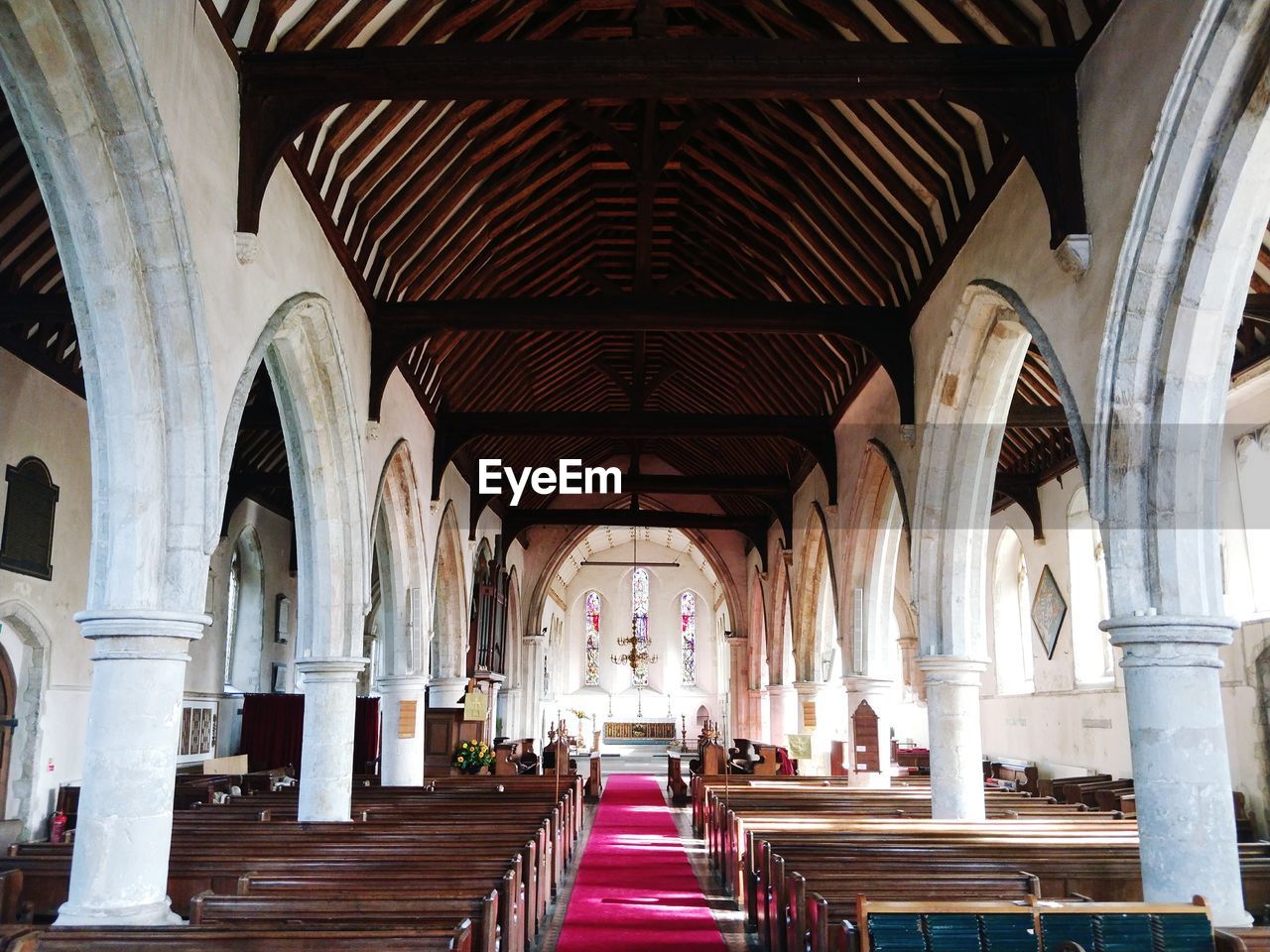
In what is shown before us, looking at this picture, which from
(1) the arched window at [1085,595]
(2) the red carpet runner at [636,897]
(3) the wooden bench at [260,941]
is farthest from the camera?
(1) the arched window at [1085,595]

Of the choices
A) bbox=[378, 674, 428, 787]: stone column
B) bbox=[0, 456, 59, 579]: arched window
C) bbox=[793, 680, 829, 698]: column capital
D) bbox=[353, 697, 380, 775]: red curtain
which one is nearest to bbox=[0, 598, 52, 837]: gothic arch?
bbox=[0, 456, 59, 579]: arched window

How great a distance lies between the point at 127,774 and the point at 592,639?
992 inches

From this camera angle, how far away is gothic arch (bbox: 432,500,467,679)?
1335 cm

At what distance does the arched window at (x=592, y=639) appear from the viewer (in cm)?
2934

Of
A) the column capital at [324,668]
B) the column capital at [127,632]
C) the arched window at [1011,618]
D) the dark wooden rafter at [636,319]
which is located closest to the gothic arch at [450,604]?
the dark wooden rafter at [636,319]

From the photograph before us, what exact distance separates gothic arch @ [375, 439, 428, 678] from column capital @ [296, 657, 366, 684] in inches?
96.6

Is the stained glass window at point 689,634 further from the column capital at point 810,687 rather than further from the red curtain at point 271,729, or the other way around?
the red curtain at point 271,729

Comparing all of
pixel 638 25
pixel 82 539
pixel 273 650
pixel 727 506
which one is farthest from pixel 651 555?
pixel 638 25

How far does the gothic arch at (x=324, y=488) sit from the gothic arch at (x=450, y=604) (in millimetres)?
4797

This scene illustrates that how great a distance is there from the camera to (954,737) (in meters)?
7.92

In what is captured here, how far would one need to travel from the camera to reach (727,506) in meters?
18.9

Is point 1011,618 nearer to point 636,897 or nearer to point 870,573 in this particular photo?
point 870,573

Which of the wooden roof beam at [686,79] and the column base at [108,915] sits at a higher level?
the wooden roof beam at [686,79]

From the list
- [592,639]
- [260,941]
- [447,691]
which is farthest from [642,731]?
[260,941]
